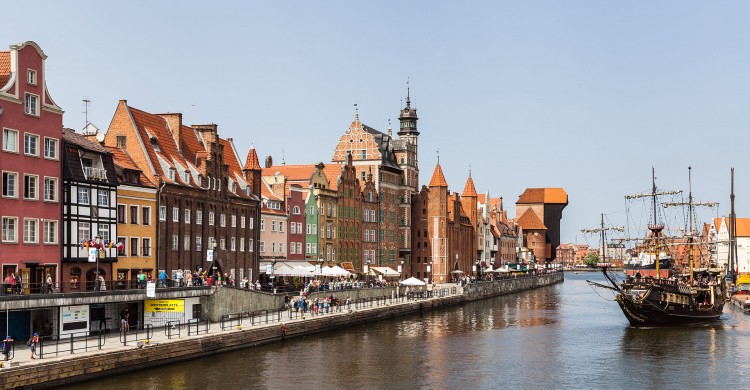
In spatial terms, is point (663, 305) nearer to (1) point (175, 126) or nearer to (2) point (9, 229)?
(1) point (175, 126)

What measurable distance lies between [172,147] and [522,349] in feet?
125

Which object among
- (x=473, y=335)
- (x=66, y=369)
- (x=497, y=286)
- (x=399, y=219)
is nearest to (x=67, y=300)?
(x=66, y=369)

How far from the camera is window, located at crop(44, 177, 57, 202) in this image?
61.6 metres

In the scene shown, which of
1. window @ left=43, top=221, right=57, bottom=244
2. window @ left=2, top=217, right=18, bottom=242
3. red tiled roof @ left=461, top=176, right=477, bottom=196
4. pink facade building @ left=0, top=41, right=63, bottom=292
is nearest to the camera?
window @ left=2, top=217, right=18, bottom=242

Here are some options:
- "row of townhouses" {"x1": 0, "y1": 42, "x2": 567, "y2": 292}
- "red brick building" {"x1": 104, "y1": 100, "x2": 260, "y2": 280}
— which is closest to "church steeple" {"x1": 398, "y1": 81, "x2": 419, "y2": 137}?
"row of townhouses" {"x1": 0, "y1": 42, "x2": 567, "y2": 292}

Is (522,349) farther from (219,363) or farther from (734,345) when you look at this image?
(219,363)

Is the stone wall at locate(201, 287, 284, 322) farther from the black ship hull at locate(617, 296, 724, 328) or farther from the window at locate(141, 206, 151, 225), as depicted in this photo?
the black ship hull at locate(617, 296, 724, 328)

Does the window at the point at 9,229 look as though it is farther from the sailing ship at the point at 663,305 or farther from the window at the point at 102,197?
the sailing ship at the point at 663,305

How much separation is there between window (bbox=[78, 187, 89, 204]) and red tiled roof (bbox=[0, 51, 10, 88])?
965cm

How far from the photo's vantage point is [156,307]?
66.4 meters

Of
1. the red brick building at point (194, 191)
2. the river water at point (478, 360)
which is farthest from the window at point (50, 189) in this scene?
the river water at point (478, 360)

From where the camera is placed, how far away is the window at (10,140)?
190 ft

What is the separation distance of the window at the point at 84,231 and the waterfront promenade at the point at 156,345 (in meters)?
8.22

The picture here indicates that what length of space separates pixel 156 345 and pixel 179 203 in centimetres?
2860
